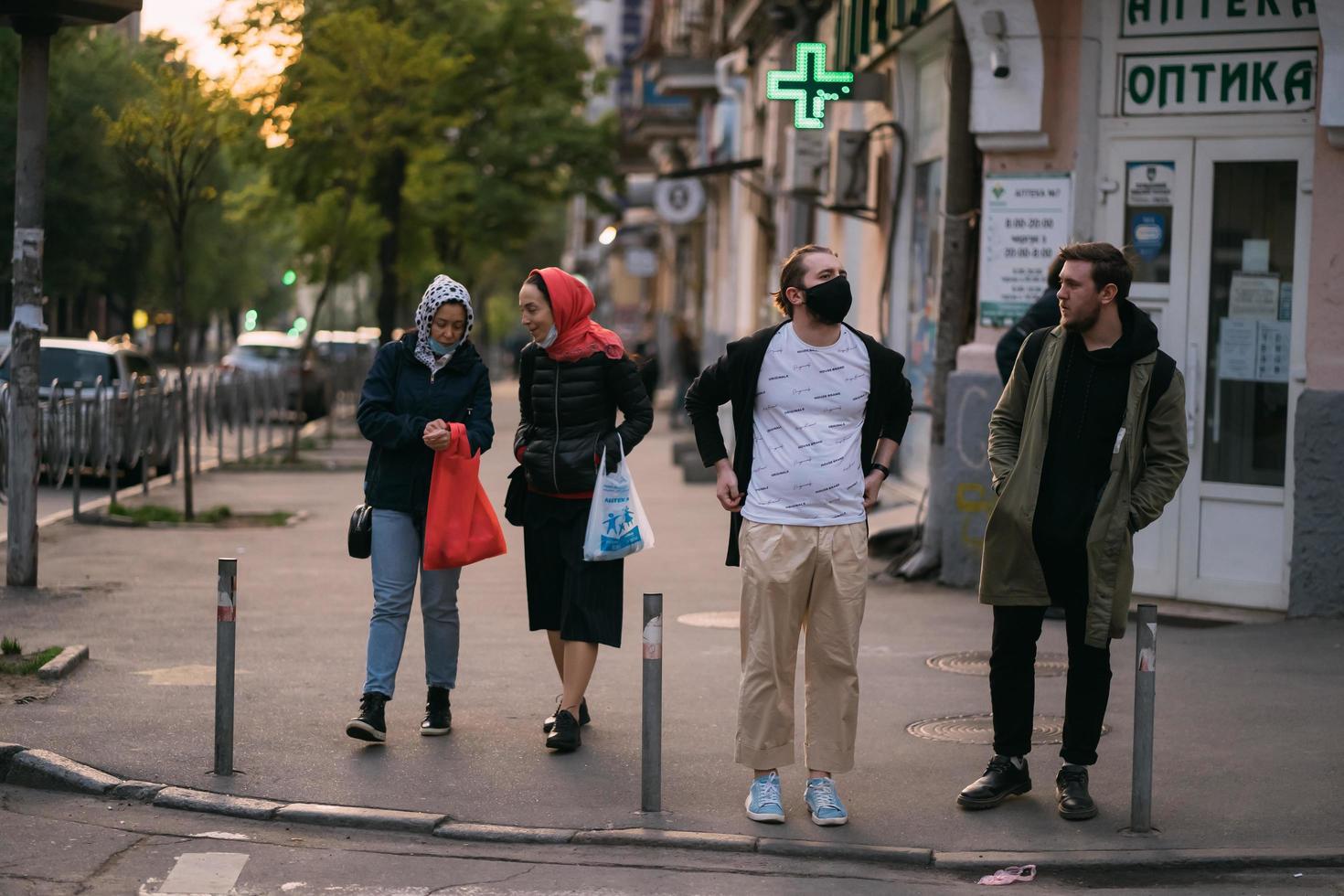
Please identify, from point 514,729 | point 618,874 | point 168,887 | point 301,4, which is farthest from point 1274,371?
point 301,4

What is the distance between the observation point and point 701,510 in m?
18.2

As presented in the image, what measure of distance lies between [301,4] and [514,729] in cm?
2221

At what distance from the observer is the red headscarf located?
24.4 ft

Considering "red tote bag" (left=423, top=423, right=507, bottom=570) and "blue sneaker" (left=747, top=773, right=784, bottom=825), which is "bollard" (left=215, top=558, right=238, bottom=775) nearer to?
"red tote bag" (left=423, top=423, right=507, bottom=570)

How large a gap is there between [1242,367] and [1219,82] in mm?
1555

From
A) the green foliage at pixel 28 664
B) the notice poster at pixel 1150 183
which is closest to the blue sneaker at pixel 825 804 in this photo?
the green foliage at pixel 28 664

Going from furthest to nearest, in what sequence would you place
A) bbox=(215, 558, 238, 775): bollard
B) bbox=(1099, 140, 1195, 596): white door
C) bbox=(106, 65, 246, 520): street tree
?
bbox=(106, 65, 246, 520): street tree → bbox=(1099, 140, 1195, 596): white door → bbox=(215, 558, 238, 775): bollard

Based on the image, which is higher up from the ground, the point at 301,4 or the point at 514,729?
the point at 301,4

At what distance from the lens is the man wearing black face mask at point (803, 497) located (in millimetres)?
6375

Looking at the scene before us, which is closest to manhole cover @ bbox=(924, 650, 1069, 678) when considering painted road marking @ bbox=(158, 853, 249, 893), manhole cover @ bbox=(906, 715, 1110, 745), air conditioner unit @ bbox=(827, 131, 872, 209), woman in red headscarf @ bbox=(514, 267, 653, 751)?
manhole cover @ bbox=(906, 715, 1110, 745)

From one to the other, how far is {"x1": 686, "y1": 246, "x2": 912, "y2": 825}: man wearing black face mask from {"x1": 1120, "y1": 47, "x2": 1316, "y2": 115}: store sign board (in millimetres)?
5171

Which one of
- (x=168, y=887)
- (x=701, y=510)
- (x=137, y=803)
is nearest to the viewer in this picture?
(x=168, y=887)

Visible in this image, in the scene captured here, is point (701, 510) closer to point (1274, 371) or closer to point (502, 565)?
point (502, 565)

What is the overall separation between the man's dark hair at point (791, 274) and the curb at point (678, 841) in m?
1.68
